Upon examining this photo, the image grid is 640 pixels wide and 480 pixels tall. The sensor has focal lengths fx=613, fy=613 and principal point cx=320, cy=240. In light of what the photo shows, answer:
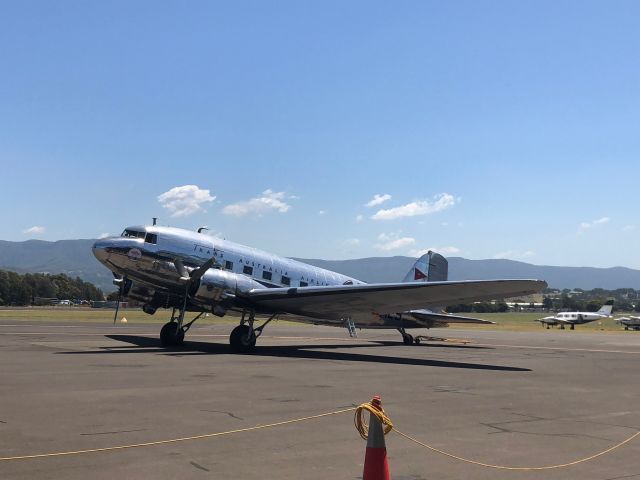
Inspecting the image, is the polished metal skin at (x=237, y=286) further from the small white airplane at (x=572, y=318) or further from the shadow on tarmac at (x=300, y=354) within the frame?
the small white airplane at (x=572, y=318)

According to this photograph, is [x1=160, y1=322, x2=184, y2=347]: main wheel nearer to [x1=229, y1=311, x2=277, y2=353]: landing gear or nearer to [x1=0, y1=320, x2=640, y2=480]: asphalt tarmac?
[x1=229, y1=311, x2=277, y2=353]: landing gear

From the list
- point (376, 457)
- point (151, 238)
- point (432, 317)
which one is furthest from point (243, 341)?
point (376, 457)

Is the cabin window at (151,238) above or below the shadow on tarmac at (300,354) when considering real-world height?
above

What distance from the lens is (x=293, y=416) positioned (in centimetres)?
1112

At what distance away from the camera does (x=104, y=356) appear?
71.7 ft

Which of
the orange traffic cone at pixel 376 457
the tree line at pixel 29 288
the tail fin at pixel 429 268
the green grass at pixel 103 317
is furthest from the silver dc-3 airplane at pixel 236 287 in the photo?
the tree line at pixel 29 288

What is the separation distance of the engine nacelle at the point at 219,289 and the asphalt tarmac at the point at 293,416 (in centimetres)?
404

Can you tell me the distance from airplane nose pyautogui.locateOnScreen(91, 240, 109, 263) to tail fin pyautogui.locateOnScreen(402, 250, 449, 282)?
19432 mm

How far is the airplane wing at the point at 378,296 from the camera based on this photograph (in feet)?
77.7

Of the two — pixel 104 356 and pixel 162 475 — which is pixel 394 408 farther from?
pixel 104 356

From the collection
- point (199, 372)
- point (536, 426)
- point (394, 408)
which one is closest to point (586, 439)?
point (536, 426)

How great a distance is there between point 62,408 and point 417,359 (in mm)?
16660

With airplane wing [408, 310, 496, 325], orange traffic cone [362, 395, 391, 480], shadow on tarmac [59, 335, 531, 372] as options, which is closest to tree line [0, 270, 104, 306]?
airplane wing [408, 310, 496, 325]

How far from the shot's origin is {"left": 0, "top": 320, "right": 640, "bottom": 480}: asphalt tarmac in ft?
25.3
